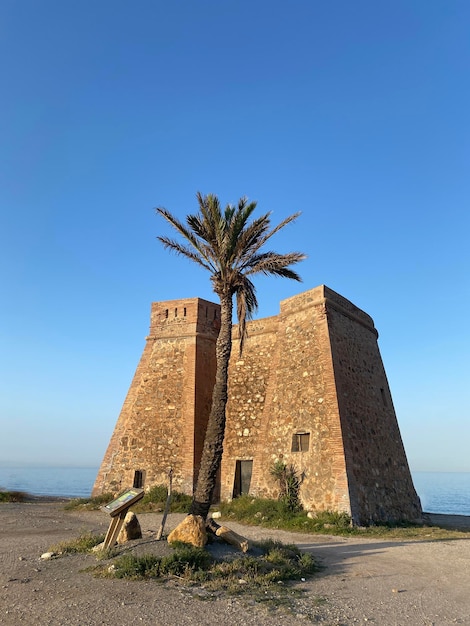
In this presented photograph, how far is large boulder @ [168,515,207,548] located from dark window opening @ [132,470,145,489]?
12.1 metres

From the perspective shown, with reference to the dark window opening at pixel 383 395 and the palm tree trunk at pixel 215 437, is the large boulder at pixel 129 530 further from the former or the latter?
the dark window opening at pixel 383 395

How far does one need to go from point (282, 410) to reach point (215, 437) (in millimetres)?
6842

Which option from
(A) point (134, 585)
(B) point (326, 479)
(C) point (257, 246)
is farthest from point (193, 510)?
(C) point (257, 246)

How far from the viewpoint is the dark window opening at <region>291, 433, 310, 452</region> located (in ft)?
57.0

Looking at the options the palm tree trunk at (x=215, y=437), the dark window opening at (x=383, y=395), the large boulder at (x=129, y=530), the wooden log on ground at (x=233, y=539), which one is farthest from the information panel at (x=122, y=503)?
the dark window opening at (x=383, y=395)

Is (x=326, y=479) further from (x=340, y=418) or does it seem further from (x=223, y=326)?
(x=223, y=326)

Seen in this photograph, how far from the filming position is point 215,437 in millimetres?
12469

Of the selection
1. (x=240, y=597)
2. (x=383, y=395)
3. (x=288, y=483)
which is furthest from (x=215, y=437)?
(x=383, y=395)

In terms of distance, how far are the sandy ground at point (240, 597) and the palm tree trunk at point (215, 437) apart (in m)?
1.99

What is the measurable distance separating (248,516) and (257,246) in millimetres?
9714

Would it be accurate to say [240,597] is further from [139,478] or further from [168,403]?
[168,403]

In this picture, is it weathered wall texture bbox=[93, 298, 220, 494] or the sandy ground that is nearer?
the sandy ground

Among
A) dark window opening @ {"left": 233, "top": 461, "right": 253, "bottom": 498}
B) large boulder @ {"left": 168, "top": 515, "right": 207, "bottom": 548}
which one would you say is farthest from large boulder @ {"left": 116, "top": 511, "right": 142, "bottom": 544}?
dark window opening @ {"left": 233, "top": 461, "right": 253, "bottom": 498}

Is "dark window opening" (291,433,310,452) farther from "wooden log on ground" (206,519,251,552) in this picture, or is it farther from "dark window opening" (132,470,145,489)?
"wooden log on ground" (206,519,251,552)
